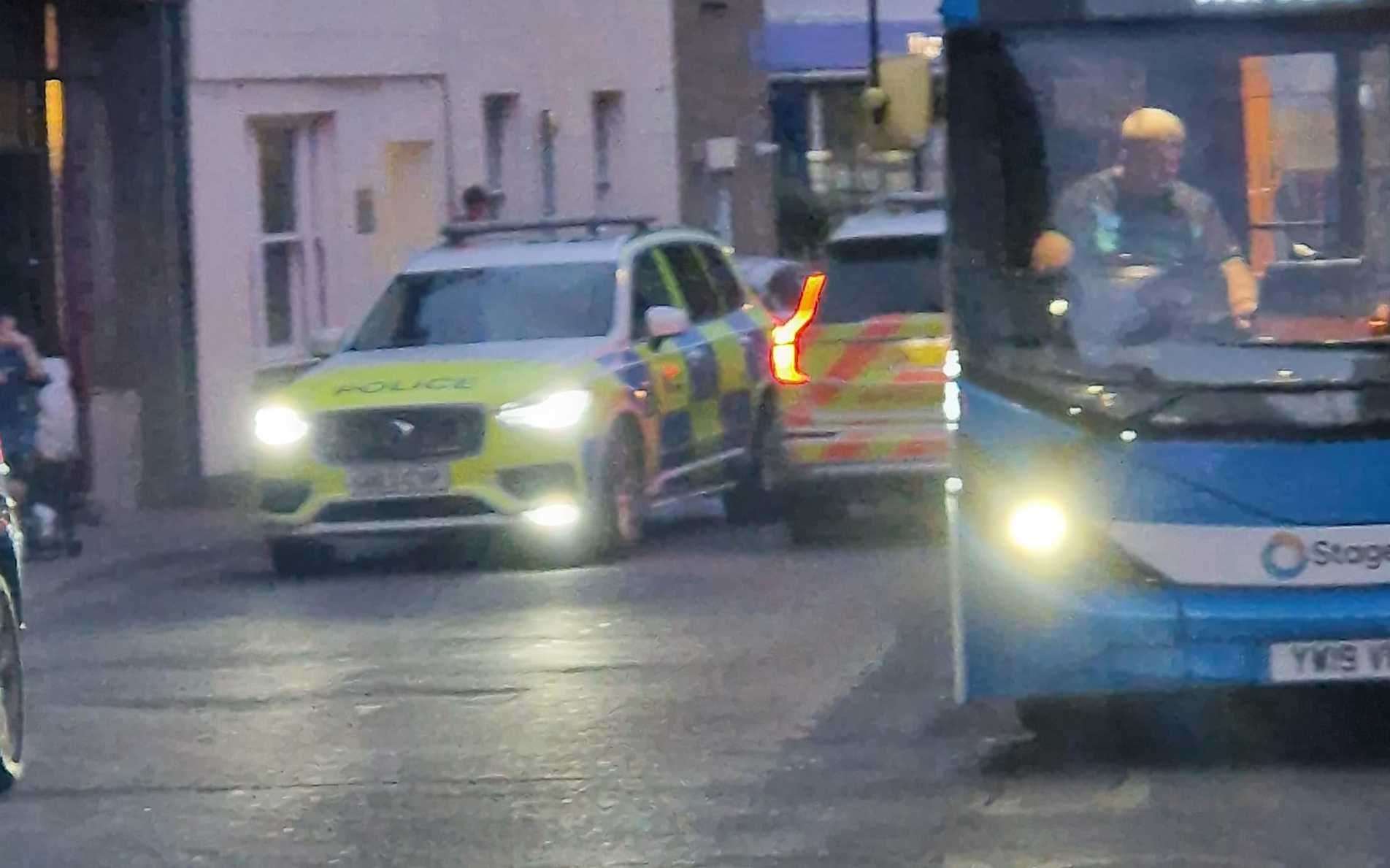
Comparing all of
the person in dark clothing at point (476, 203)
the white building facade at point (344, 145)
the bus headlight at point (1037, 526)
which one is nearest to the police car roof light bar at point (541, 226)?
the white building facade at point (344, 145)

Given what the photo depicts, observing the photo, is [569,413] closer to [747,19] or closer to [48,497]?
[48,497]

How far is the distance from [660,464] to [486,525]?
1.52m

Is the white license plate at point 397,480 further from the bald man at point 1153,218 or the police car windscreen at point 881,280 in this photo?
the bald man at point 1153,218

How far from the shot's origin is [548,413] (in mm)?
17688

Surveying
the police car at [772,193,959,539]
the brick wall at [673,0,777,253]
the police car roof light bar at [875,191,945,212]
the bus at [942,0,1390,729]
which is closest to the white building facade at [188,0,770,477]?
the brick wall at [673,0,777,253]

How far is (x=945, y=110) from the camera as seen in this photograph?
1012 cm

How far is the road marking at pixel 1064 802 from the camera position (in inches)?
368

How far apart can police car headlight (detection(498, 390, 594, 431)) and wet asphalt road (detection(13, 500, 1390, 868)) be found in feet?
5.44

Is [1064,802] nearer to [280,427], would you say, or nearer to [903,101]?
[903,101]

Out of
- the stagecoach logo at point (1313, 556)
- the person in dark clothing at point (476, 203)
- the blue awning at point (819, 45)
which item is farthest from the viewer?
the blue awning at point (819, 45)

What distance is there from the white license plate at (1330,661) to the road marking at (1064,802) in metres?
0.53

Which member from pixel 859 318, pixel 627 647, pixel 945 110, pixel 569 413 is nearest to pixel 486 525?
pixel 569 413

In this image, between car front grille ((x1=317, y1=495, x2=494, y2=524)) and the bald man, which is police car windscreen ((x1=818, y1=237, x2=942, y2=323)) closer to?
car front grille ((x1=317, y1=495, x2=494, y2=524))

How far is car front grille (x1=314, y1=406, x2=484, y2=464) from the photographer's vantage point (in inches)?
695
